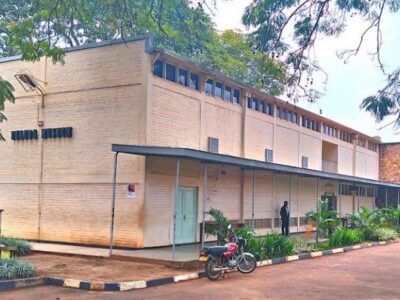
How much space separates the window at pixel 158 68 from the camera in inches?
697

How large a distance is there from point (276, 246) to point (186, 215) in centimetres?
370

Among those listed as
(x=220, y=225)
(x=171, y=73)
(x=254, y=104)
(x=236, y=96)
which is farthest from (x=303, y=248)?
(x=254, y=104)

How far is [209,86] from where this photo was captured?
20.6 meters

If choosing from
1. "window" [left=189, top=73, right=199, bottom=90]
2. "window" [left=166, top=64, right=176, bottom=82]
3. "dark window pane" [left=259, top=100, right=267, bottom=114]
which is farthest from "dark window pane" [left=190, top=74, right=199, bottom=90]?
"dark window pane" [left=259, top=100, right=267, bottom=114]

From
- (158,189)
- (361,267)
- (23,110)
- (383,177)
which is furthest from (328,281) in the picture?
(383,177)

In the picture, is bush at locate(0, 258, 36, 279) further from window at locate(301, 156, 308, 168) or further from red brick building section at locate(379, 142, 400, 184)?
red brick building section at locate(379, 142, 400, 184)

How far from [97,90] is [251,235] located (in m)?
7.10

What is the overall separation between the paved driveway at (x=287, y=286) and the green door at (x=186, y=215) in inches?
169

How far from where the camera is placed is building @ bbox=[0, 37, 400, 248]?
17188 millimetres

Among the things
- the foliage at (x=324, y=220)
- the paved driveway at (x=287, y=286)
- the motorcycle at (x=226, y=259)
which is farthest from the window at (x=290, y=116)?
the motorcycle at (x=226, y=259)

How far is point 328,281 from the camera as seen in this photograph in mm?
12602

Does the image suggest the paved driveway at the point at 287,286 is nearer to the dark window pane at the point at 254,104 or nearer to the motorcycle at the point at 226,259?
the motorcycle at the point at 226,259

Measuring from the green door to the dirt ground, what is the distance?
3.92 metres

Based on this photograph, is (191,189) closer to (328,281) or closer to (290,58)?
(328,281)
